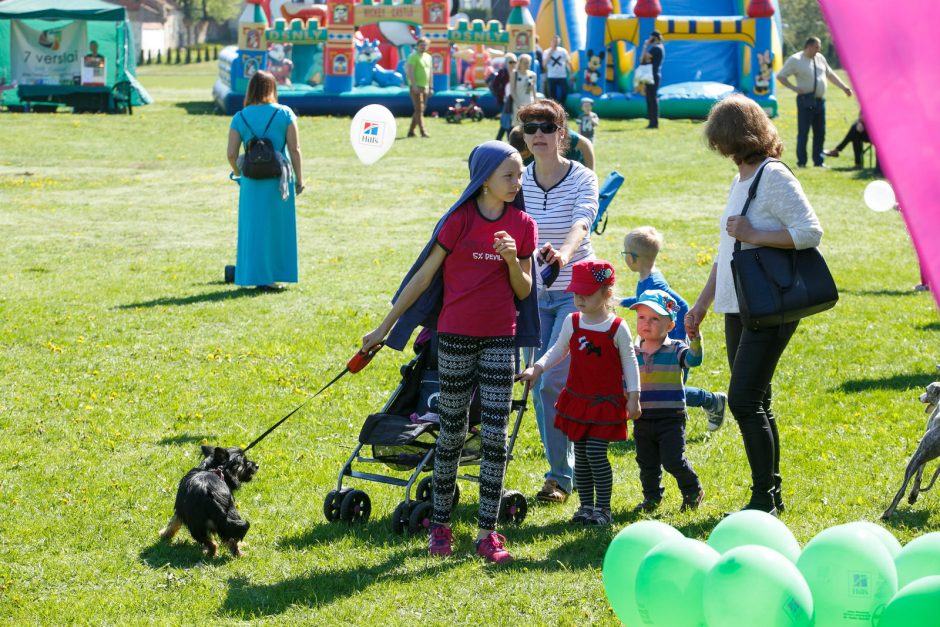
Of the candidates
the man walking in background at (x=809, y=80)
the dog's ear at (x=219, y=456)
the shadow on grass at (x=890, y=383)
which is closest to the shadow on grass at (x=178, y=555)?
the dog's ear at (x=219, y=456)

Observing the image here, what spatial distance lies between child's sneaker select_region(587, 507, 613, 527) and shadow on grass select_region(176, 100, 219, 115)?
29454 mm

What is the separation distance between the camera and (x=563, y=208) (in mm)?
6023

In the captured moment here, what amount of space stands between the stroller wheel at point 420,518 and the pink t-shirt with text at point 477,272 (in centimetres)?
93

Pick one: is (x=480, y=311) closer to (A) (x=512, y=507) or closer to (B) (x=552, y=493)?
(A) (x=512, y=507)

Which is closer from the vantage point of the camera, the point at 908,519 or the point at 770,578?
the point at 770,578

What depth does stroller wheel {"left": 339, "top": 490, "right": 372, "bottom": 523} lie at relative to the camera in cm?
561

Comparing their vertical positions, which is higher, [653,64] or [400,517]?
[653,64]

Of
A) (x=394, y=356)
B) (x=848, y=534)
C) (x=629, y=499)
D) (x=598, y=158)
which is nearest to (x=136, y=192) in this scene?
(x=598, y=158)

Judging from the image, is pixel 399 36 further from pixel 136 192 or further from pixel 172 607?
pixel 172 607

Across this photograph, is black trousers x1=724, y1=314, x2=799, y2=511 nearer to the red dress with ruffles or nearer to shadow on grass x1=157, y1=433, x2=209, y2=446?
the red dress with ruffles

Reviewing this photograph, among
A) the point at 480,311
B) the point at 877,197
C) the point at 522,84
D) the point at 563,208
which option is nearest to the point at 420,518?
the point at 480,311

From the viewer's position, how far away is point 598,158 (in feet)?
75.6

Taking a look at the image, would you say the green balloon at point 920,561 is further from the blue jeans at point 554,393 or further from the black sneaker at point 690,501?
the blue jeans at point 554,393

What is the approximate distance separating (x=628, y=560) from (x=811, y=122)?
19.2 meters
